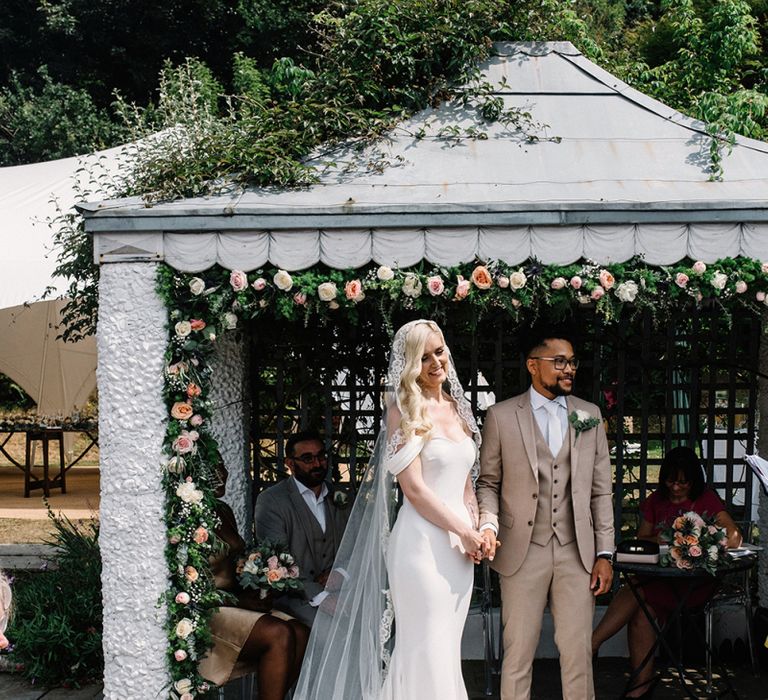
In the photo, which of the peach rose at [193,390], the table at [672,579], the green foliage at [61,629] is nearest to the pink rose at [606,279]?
the table at [672,579]

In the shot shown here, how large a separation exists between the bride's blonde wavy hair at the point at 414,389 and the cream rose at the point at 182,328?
3.44ft

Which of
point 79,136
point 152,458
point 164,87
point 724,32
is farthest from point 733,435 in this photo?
point 79,136

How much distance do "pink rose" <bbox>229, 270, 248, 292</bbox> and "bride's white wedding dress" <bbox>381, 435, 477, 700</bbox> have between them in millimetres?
1052

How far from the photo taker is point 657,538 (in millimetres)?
5688

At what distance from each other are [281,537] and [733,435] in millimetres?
3281

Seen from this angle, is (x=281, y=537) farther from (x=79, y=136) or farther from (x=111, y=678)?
(x=79, y=136)

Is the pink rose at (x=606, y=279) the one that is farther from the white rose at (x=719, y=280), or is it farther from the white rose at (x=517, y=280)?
the white rose at (x=719, y=280)

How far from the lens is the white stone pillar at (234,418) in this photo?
5.80 metres

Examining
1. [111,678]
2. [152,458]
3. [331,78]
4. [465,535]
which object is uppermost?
[331,78]

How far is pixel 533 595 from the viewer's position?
4.71m

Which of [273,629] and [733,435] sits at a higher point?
[733,435]

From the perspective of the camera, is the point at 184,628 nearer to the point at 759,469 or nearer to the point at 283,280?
the point at 283,280

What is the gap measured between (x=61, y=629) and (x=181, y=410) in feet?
7.52

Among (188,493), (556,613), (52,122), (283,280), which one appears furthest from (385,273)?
(52,122)
